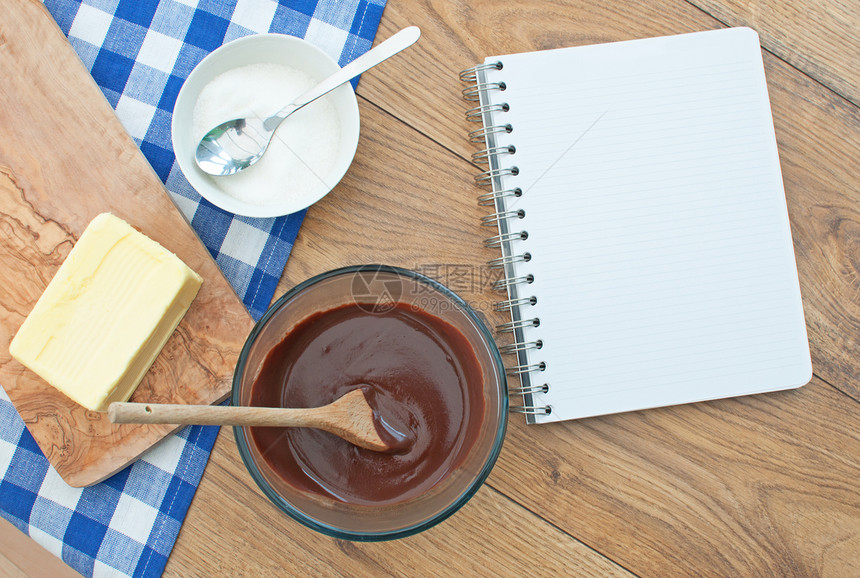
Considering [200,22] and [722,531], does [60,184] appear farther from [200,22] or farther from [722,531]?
[722,531]

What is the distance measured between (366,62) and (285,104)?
6.1 inches

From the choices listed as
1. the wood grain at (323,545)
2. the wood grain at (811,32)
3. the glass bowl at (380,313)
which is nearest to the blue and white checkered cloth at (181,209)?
the wood grain at (323,545)

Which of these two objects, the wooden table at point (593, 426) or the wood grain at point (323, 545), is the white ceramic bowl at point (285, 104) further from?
the wood grain at point (323, 545)

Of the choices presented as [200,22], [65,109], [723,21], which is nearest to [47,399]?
[65,109]

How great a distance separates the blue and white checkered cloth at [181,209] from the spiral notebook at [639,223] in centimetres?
33

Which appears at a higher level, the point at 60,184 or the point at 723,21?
the point at 723,21

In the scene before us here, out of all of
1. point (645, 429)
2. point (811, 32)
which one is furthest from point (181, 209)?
point (811, 32)

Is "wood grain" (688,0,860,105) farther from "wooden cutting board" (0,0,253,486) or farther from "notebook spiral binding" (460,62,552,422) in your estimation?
"wooden cutting board" (0,0,253,486)

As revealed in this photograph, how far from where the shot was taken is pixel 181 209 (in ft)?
3.12

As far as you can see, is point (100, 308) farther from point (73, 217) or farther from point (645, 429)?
point (645, 429)

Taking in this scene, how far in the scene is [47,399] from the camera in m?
0.91

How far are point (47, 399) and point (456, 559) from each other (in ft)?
2.31

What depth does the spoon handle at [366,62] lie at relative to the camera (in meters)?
0.85

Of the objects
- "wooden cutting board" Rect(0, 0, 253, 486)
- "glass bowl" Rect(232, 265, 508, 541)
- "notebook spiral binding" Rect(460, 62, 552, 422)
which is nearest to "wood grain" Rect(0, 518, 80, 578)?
"wooden cutting board" Rect(0, 0, 253, 486)
